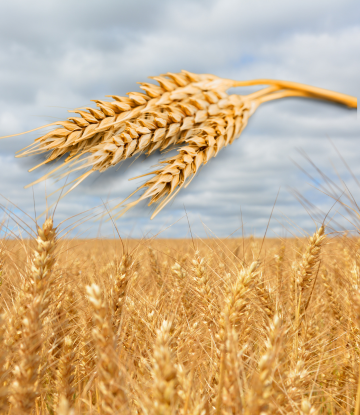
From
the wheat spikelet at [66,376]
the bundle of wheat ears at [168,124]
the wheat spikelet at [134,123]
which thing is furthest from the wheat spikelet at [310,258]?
the wheat spikelet at [66,376]

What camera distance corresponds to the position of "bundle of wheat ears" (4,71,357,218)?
2.12 meters

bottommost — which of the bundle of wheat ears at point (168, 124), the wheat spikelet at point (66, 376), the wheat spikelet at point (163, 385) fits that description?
the wheat spikelet at point (66, 376)

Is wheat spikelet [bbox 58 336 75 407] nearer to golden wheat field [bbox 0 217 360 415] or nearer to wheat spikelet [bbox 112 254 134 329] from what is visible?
golden wheat field [bbox 0 217 360 415]

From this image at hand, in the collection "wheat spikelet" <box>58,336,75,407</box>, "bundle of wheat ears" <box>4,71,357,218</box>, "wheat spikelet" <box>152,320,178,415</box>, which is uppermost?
"bundle of wheat ears" <box>4,71,357,218</box>

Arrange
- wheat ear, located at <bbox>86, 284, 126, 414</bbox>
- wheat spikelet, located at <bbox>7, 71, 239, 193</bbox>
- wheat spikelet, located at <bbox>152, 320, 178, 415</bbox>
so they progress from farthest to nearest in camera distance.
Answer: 1. wheat spikelet, located at <bbox>7, 71, 239, 193</bbox>
2. wheat ear, located at <bbox>86, 284, 126, 414</bbox>
3. wheat spikelet, located at <bbox>152, 320, 178, 415</bbox>

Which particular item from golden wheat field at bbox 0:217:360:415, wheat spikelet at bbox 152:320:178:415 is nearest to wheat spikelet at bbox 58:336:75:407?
golden wheat field at bbox 0:217:360:415

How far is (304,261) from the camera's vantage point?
225 cm

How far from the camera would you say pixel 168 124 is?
2.22m

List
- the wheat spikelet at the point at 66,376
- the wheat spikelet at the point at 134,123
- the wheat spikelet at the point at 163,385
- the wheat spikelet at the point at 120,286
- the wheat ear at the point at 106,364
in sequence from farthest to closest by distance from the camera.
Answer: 1. the wheat spikelet at the point at 134,123
2. the wheat spikelet at the point at 120,286
3. the wheat spikelet at the point at 66,376
4. the wheat ear at the point at 106,364
5. the wheat spikelet at the point at 163,385

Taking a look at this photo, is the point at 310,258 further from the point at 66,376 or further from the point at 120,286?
the point at 66,376

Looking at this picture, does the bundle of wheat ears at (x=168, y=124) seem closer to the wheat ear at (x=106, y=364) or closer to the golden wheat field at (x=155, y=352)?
the golden wheat field at (x=155, y=352)

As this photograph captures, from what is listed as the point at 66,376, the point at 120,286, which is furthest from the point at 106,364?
the point at 120,286

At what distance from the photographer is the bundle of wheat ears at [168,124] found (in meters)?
2.12

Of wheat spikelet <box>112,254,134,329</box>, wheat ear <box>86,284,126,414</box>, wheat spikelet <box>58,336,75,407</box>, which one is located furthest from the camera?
wheat spikelet <box>112,254,134,329</box>
